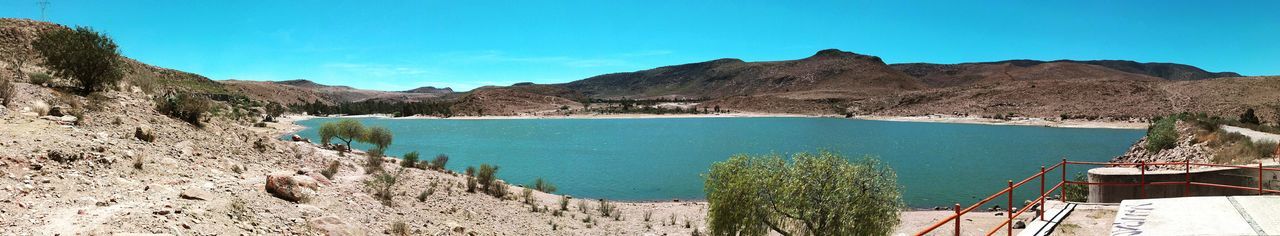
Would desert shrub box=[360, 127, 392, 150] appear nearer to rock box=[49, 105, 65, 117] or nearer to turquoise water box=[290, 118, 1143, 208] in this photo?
turquoise water box=[290, 118, 1143, 208]

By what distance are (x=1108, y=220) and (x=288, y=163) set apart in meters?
15.8

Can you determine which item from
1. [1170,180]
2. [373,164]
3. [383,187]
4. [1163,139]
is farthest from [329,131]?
[1163,139]

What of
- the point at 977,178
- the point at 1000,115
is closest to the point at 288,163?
the point at 977,178

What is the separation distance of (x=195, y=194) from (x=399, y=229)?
310 centimetres

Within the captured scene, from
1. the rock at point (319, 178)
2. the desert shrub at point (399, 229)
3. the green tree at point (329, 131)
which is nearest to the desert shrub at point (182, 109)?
the rock at point (319, 178)

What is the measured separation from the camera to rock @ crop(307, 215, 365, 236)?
9148 millimetres

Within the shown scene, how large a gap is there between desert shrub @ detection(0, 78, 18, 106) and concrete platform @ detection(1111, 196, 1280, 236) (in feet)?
54.1

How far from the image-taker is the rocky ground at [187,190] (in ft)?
23.1

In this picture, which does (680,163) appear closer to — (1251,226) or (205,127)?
(205,127)

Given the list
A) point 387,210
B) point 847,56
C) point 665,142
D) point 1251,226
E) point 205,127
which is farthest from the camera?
point 847,56

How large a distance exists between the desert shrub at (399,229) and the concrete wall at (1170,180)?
41.6 feet

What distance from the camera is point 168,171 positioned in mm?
9867

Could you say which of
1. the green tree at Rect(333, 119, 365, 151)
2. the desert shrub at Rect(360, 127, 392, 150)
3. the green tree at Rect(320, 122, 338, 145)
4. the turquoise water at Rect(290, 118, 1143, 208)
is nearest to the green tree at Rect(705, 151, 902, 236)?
the turquoise water at Rect(290, 118, 1143, 208)

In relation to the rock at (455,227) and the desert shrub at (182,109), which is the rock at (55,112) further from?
the rock at (455,227)
